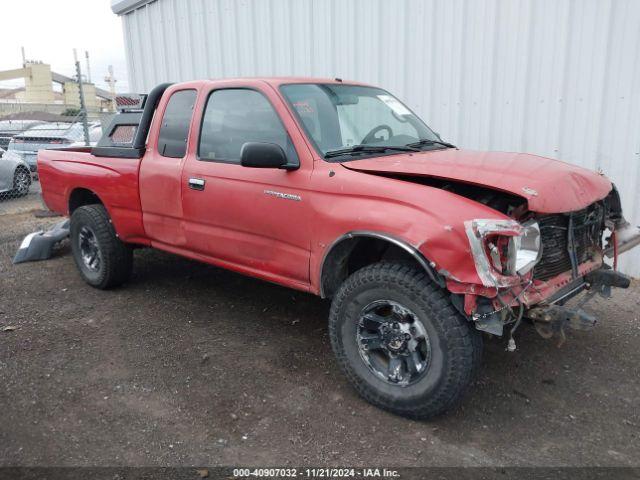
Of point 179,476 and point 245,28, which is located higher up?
point 245,28

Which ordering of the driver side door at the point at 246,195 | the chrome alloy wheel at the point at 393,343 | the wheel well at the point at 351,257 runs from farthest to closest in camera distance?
the driver side door at the point at 246,195 < the wheel well at the point at 351,257 < the chrome alloy wheel at the point at 393,343

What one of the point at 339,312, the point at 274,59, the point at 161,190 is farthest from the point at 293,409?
the point at 274,59

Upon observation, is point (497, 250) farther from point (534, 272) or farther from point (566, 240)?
point (566, 240)

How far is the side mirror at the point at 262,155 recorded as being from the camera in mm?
3359

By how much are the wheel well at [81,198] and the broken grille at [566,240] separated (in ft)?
13.7

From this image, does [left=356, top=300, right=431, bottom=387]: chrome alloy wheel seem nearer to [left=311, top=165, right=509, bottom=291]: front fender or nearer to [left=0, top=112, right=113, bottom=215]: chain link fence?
[left=311, top=165, right=509, bottom=291]: front fender

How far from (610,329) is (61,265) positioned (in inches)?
227

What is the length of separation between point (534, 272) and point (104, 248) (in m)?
3.79

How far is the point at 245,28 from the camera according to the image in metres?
7.91

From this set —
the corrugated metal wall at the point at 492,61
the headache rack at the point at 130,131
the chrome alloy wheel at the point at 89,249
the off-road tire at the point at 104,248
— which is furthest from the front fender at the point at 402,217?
the corrugated metal wall at the point at 492,61

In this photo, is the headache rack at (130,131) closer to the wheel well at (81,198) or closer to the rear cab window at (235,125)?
the wheel well at (81,198)

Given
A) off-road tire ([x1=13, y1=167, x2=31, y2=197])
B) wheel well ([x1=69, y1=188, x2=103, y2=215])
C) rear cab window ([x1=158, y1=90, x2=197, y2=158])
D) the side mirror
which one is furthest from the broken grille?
off-road tire ([x1=13, y1=167, x2=31, y2=197])

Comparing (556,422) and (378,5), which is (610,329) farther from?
(378,5)

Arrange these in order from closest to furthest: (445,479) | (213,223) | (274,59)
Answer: (445,479) < (213,223) < (274,59)
